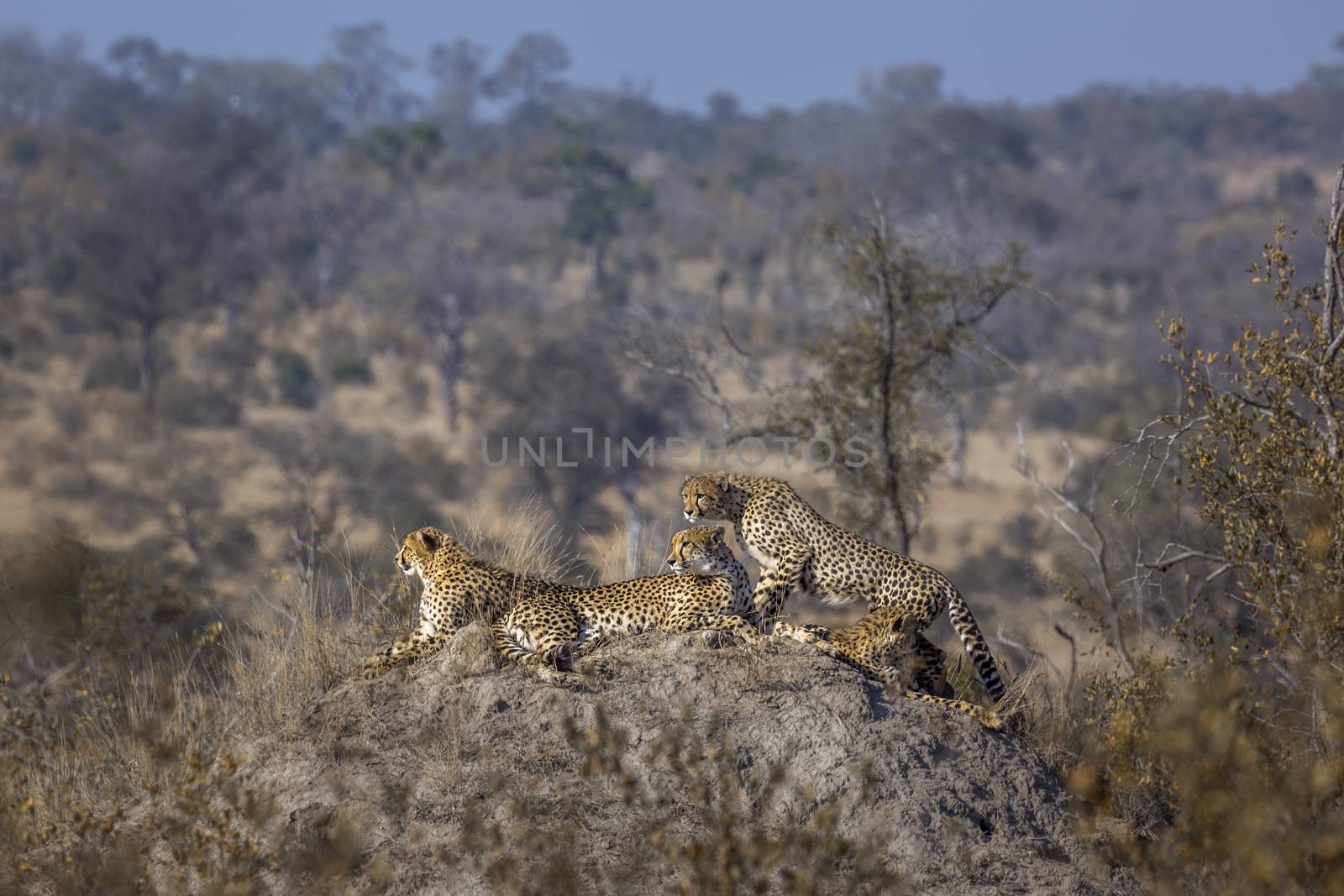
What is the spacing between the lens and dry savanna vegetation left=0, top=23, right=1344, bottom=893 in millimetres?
5777

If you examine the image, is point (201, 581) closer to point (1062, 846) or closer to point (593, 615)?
point (593, 615)

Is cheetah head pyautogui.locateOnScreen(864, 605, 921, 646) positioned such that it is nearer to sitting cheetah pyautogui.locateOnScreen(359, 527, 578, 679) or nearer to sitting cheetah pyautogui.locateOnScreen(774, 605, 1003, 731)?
sitting cheetah pyautogui.locateOnScreen(774, 605, 1003, 731)

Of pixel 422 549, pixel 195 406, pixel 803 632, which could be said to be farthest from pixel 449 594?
pixel 195 406

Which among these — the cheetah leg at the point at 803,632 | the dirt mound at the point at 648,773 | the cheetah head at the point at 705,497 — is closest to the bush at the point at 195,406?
the cheetah head at the point at 705,497

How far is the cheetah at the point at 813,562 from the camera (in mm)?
7250

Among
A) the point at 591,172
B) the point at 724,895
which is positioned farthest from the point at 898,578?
the point at 591,172

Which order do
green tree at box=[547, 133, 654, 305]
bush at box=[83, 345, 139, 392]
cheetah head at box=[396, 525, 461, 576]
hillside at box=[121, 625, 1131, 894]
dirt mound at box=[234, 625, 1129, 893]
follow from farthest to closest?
green tree at box=[547, 133, 654, 305], bush at box=[83, 345, 139, 392], cheetah head at box=[396, 525, 461, 576], dirt mound at box=[234, 625, 1129, 893], hillside at box=[121, 625, 1131, 894]

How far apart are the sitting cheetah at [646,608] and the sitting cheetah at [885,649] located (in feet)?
0.99

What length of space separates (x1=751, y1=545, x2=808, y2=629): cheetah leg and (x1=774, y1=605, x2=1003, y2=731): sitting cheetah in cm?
44

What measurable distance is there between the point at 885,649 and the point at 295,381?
29660mm

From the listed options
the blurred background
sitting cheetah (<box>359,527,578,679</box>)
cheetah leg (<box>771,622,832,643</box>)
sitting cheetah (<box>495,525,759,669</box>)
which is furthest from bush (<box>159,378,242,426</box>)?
cheetah leg (<box>771,622,832,643</box>)

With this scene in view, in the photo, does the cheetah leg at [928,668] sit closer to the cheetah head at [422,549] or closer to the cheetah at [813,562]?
the cheetah at [813,562]

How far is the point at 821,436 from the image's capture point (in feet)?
36.9

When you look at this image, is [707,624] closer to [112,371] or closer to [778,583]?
[778,583]
